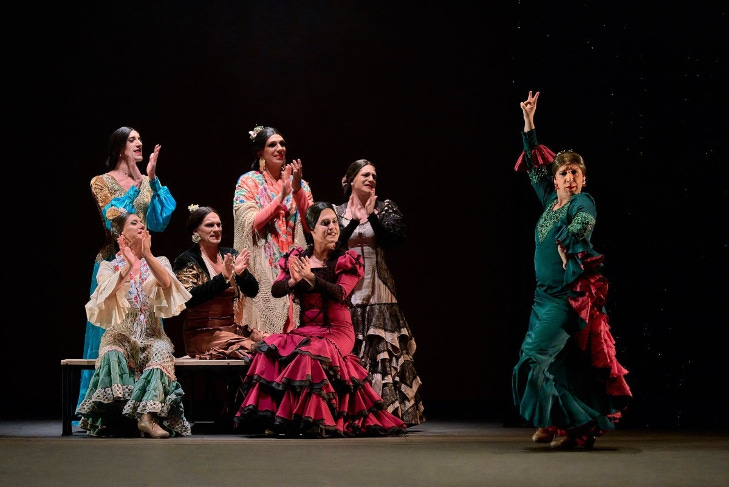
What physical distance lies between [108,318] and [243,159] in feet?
6.02

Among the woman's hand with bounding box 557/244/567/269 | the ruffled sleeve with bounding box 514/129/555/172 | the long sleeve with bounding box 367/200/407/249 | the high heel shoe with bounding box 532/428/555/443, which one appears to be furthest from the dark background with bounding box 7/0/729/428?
the woman's hand with bounding box 557/244/567/269

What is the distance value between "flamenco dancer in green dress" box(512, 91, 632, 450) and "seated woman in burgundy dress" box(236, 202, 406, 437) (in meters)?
0.85

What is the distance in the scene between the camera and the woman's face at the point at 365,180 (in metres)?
5.72

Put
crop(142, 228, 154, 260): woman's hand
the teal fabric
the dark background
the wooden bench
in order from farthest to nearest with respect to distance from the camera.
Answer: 1. the dark background
2. the wooden bench
3. crop(142, 228, 154, 260): woman's hand
4. the teal fabric

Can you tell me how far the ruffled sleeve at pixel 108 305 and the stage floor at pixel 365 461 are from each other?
0.55m

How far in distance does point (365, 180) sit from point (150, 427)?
159 cm

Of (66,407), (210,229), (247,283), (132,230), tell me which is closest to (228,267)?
(247,283)

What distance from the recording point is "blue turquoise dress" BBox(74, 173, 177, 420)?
588 cm

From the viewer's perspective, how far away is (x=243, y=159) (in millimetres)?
6984

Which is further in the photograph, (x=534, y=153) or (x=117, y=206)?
(x=117, y=206)

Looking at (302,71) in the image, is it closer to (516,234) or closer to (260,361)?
(516,234)

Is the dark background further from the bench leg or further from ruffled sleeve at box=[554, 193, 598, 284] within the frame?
ruffled sleeve at box=[554, 193, 598, 284]

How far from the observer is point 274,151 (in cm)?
601

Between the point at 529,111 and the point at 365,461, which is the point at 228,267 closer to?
the point at 529,111
